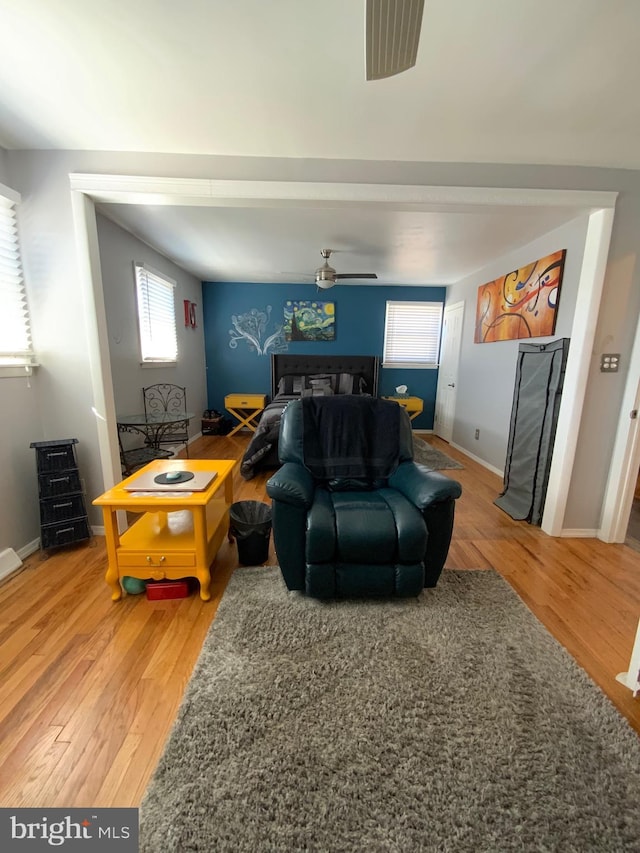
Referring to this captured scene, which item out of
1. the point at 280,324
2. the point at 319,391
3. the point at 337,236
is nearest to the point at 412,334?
the point at 319,391

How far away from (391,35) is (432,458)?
12.4 ft

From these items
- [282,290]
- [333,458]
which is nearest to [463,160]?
[333,458]

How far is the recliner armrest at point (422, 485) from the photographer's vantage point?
1629mm

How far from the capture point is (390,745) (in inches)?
42.0

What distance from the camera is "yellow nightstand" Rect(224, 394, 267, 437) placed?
507 cm

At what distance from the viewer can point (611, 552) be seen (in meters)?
2.25

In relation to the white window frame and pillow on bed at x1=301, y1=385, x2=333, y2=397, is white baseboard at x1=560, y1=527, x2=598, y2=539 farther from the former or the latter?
the white window frame

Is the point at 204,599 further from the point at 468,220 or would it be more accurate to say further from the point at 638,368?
the point at 468,220

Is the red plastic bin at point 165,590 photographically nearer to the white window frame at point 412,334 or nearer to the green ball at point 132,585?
the green ball at point 132,585

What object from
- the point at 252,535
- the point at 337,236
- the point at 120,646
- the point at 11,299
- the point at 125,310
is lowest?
the point at 120,646

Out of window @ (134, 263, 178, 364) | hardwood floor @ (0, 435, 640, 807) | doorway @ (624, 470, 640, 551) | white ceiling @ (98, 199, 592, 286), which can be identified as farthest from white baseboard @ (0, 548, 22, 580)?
doorway @ (624, 470, 640, 551)

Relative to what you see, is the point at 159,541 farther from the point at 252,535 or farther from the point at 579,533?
the point at 579,533

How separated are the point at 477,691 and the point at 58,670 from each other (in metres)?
1.67

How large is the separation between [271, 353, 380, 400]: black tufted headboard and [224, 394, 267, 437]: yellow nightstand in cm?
38
